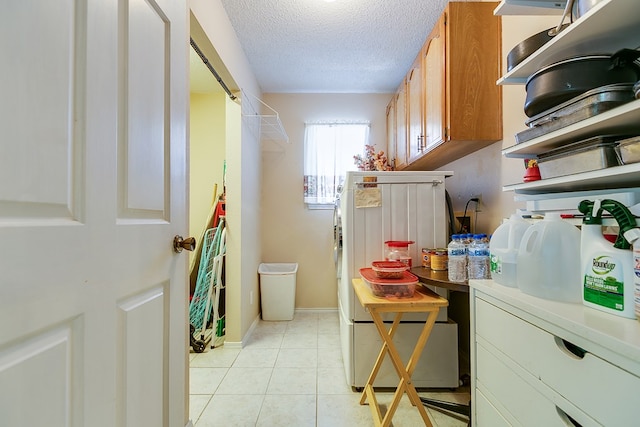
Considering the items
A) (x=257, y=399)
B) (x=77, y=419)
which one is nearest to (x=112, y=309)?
(x=77, y=419)

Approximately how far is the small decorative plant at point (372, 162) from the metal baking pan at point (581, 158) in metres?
1.88

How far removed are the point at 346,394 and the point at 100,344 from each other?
1.52 meters

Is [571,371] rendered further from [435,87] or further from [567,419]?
[435,87]

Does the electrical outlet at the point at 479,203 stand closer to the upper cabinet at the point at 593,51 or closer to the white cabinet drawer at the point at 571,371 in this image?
the upper cabinet at the point at 593,51

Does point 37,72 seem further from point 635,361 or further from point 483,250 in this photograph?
point 483,250

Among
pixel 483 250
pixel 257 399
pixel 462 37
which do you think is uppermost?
pixel 462 37

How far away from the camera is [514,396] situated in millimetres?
768

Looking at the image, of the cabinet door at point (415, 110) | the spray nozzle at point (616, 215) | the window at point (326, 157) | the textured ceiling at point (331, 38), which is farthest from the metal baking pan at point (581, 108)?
the window at point (326, 157)

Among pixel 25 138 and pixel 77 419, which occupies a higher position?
pixel 25 138

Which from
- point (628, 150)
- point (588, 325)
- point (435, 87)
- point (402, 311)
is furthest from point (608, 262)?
point (435, 87)

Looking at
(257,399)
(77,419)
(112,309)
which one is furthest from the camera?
(257,399)

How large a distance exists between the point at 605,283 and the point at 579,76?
627 millimetres

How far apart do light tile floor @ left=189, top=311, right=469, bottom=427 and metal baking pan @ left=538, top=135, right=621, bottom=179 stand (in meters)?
1.42

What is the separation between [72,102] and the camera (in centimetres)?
60
